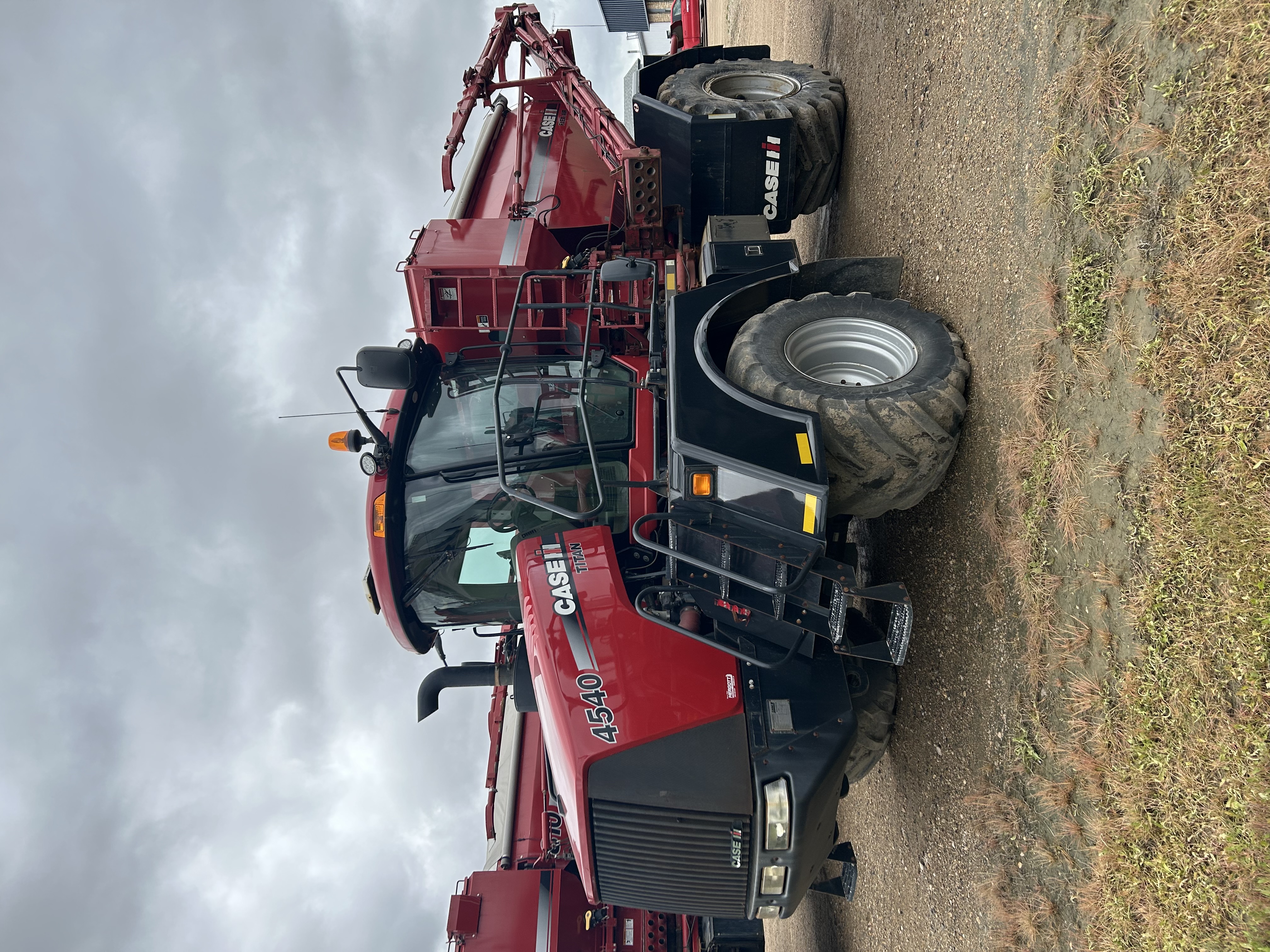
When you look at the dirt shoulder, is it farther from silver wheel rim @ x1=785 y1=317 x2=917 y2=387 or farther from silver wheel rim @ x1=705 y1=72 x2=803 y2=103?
silver wheel rim @ x1=705 y1=72 x2=803 y2=103

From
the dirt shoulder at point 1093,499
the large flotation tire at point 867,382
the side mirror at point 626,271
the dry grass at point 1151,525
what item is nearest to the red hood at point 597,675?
the large flotation tire at point 867,382

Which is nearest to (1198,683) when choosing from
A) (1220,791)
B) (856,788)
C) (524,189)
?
(1220,791)

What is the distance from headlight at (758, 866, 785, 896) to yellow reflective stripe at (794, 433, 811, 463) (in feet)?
5.86

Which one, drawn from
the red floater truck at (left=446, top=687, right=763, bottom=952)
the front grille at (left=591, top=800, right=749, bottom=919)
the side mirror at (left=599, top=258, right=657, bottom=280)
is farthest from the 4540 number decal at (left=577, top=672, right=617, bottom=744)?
the red floater truck at (left=446, top=687, right=763, bottom=952)

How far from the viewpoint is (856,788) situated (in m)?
5.21

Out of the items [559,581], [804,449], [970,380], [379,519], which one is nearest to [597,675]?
[559,581]

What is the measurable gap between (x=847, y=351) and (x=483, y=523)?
6.93 ft

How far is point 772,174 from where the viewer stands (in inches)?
213

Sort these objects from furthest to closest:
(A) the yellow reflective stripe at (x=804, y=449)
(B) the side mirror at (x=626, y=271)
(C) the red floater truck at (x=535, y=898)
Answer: (C) the red floater truck at (x=535, y=898) → (B) the side mirror at (x=626, y=271) → (A) the yellow reflective stripe at (x=804, y=449)

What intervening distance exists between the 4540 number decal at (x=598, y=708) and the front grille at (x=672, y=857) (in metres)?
0.29

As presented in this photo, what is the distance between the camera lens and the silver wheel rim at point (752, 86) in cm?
596

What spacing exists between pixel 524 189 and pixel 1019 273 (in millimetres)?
4935

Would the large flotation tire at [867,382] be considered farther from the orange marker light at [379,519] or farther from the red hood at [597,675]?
the orange marker light at [379,519]

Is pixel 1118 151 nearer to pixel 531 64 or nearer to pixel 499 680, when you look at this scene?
pixel 499 680
